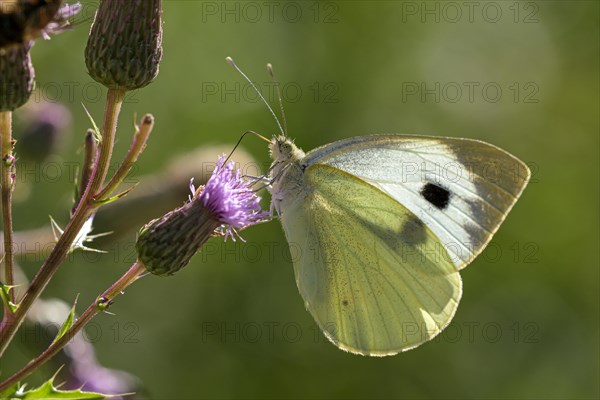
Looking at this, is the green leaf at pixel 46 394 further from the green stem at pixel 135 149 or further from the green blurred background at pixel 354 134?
the green blurred background at pixel 354 134

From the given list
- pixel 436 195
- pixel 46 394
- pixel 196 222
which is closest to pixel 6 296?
pixel 46 394

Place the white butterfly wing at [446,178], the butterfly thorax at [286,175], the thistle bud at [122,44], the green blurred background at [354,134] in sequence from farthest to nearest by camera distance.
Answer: the green blurred background at [354,134] < the butterfly thorax at [286,175] < the white butterfly wing at [446,178] < the thistle bud at [122,44]

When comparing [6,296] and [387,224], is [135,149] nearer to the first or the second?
[6,296]

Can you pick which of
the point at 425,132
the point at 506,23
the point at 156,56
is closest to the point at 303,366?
the point at 425,132

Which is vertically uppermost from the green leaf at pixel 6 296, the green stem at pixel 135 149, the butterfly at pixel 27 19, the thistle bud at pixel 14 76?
the butterfly at pixel 27 19

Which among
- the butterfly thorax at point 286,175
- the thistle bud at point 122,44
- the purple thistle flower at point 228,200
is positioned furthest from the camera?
the butterfly thorax at point 286,175

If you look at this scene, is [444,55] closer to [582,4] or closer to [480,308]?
[582,4]

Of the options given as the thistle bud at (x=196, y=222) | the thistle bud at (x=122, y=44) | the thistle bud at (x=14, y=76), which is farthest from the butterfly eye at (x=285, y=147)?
the thistle bud at (x=14, y=76)

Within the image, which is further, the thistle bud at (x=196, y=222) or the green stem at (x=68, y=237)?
A: the thistle bud at (x=196, y=222)
